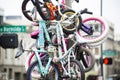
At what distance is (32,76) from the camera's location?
3049 millimetres

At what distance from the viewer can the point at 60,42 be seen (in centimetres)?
309

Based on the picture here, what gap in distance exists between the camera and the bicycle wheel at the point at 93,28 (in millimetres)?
3168

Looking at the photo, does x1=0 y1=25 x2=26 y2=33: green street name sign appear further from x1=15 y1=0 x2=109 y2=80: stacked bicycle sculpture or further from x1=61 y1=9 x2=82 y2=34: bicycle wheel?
x1=61 y1=9 x2=82 y2=34: bicycle wheel

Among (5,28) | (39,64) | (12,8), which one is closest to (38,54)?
(39,64)

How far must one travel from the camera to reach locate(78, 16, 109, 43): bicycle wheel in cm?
317

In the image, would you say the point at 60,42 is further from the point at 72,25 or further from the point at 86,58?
the point at 86,58

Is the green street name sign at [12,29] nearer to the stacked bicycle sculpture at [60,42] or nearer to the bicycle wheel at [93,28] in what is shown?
the stacked bicycle sculpture at [60,42]

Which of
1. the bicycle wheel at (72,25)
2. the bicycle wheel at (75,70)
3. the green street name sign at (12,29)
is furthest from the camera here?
the green street name sign at (12,29)

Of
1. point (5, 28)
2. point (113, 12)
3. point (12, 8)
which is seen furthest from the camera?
point (113, 12)

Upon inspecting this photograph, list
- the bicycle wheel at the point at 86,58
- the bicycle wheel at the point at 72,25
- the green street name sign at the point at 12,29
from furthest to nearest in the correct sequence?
the green street name sign at the point at 12,29, the bicycle wheel at the point at 86,58, the bicycle wheel at the point at 72,25

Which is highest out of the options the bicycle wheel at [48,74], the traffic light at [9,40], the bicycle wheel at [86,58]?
the traffic light at [9,40]

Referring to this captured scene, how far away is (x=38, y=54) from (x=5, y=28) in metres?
0.94

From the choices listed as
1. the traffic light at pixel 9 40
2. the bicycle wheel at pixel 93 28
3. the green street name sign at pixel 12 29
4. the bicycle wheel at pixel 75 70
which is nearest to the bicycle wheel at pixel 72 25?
the bicycle wheel at pixel 93 28

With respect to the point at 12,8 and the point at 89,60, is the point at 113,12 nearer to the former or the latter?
the point at 12,8
